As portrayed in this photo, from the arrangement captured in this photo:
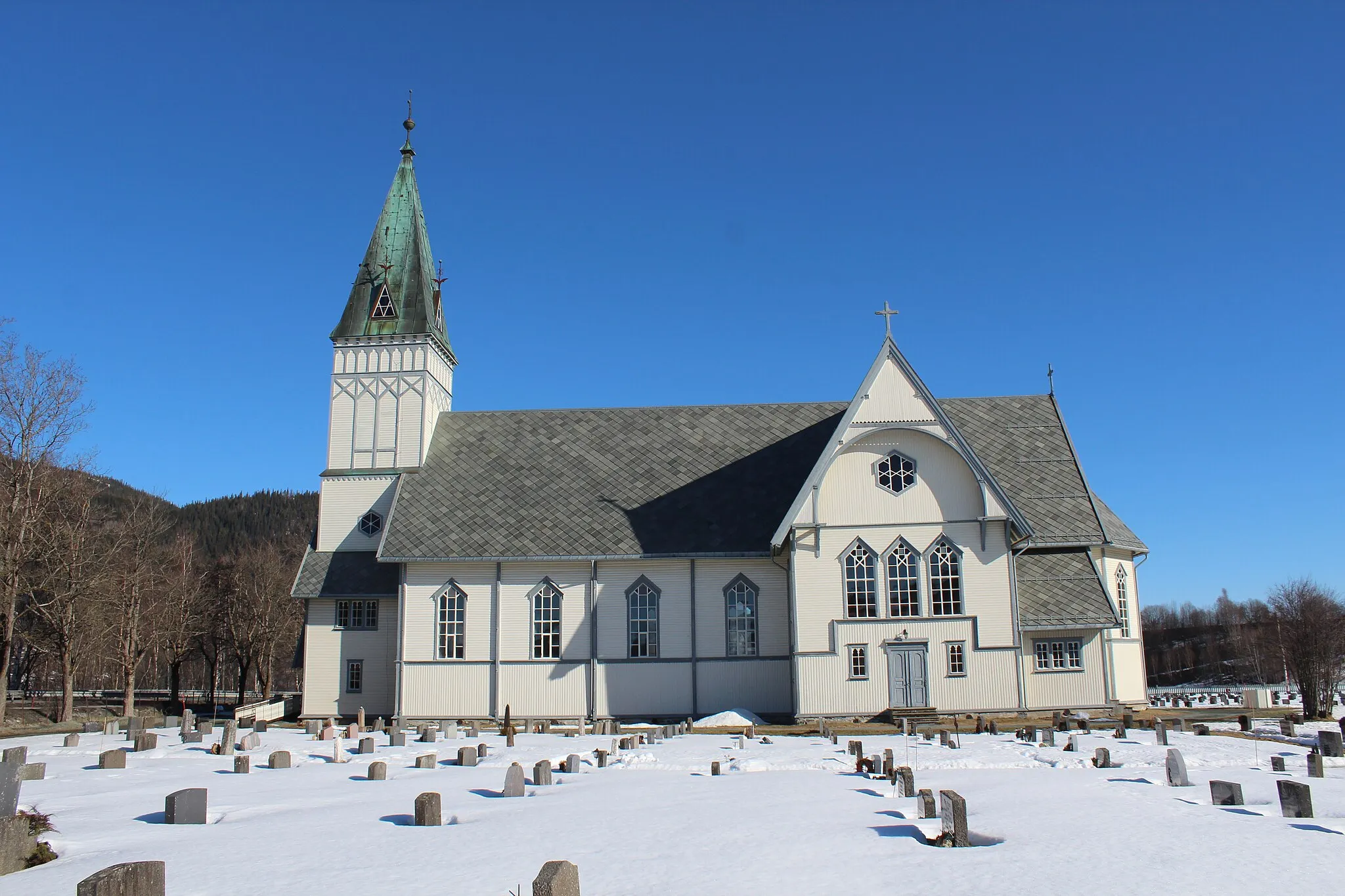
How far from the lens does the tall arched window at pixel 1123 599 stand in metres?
33.4

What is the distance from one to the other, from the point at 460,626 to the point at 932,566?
15.3 meters

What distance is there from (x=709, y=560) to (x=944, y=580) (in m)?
7.42

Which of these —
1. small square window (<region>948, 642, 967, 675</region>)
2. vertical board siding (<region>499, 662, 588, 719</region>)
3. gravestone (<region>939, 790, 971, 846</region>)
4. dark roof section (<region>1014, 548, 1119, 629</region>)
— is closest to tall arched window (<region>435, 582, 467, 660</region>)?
vertical board siding (<region>499, 662, 588, 719</region>)

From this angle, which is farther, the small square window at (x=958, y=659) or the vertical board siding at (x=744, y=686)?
the vertical board siding at (x=744, y=686)

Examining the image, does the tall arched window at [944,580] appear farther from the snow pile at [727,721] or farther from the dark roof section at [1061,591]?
the snow pile at [727,721]

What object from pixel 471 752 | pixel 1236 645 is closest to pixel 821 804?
pixel 471 752

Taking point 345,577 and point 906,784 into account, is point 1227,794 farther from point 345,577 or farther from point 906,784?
point 345,577

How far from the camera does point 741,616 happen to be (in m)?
33.1

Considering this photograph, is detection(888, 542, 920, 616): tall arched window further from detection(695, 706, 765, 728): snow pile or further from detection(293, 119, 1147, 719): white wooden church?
detection(695, 706, 765, 728): snow pile

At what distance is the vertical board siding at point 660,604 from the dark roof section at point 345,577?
7.50 m

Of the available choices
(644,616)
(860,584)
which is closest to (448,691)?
(644,616)

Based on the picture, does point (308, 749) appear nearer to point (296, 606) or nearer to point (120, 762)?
point (120, 762)

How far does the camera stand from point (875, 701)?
30.4 m

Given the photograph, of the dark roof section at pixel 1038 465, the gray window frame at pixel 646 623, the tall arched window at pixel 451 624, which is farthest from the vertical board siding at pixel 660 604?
the dark roof section at pixel 1038 465
